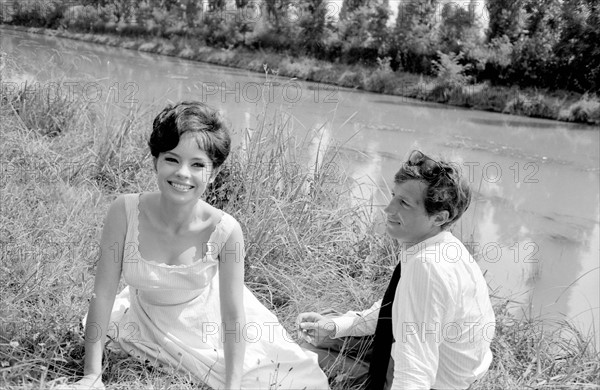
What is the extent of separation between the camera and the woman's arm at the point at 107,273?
171 centimetres

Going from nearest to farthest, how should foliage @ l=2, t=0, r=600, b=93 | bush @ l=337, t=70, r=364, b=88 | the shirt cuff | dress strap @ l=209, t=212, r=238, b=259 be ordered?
dress strap @ l=209, t=212, r=238, b=259 < the shirt cuff < foliage @ l=2, t=0, r=600, b=93 < bush @ l=337, t=70, r=364, b=88

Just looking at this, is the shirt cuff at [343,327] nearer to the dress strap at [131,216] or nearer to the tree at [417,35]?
the dress strap at [131,216]

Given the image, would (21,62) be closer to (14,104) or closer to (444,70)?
(14,104)

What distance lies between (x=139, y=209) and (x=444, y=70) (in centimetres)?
1479

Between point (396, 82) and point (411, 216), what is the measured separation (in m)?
15.3

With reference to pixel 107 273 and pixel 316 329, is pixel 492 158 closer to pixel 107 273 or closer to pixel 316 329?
pixel 316 329

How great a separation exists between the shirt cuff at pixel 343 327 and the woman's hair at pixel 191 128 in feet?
2.25

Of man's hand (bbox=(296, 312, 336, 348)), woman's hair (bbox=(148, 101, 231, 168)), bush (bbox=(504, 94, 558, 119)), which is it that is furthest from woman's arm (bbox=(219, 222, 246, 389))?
bush (bbox=(504, 94, 558, 119))

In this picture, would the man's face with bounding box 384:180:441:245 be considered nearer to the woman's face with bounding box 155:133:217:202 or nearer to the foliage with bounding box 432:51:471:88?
the woman's face with bounding box 155:133:217:202

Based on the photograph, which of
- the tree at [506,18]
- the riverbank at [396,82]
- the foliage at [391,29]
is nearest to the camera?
the riverbank at [396,82]

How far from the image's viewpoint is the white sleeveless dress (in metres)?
1.77

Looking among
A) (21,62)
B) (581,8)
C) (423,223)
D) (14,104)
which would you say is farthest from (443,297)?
(581,8)

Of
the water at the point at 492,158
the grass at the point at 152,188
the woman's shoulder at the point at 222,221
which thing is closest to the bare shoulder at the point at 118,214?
the woman's shoulder at the point at 222,221

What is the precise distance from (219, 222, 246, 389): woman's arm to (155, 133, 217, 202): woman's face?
19 centimetres
